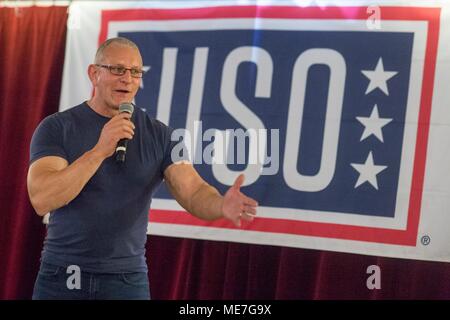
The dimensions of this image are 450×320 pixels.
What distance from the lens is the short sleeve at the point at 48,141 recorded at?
1976mm

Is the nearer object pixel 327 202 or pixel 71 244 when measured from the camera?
pixel 71 244

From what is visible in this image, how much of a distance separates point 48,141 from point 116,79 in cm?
27

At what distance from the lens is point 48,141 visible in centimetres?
199

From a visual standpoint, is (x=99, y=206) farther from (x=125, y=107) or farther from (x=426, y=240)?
(x=426, y=240)

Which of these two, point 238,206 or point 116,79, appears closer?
point 238,206

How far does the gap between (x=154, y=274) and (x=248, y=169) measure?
2.61 feet

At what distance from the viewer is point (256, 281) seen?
351 cm

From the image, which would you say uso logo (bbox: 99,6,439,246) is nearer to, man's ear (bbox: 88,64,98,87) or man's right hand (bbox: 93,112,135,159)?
man's ear (bbox: 88,64,98,87)

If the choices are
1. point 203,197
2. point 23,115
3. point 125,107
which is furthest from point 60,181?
point 23,115

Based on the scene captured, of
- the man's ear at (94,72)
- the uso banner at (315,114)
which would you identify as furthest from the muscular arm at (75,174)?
the uso banner at (315,114)

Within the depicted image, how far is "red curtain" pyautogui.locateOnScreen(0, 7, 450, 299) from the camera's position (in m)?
3.34

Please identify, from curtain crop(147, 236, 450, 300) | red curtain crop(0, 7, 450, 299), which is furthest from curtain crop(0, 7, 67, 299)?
curtain crop(147, 236, 450, 300)
